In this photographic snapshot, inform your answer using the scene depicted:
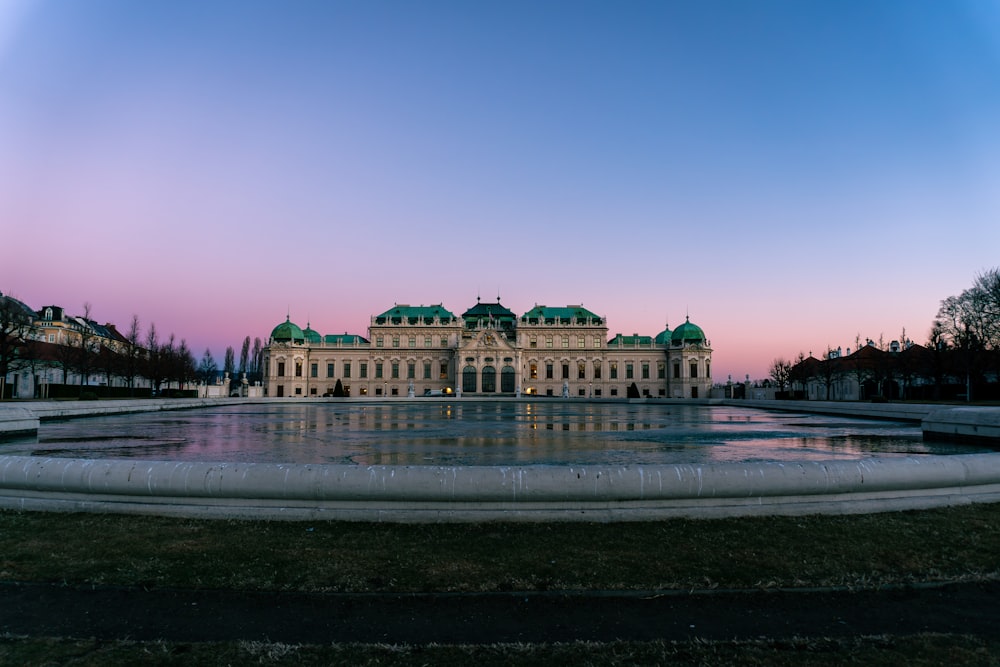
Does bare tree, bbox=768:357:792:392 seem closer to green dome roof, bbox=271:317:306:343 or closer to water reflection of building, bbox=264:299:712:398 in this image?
water reflection of building, bbox=264:299:712:398

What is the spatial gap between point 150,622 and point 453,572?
90.7 inches

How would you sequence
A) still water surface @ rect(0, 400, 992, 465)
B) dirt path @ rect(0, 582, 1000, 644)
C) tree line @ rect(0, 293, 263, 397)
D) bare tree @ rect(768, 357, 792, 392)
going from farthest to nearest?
1. bare tree @ rect(768, 357, 792, 392)
2. tree line @ rect(0, 293, 263, 397)
3. still water surface @ rect(0, 400, 992, 465)
4. dirt path @ rect(0, 582, 1000, 644)

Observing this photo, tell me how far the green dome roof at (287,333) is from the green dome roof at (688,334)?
7042 cm

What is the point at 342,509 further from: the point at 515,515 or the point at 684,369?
the point at 684,369

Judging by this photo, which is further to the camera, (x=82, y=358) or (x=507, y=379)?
(x=507, y=379)

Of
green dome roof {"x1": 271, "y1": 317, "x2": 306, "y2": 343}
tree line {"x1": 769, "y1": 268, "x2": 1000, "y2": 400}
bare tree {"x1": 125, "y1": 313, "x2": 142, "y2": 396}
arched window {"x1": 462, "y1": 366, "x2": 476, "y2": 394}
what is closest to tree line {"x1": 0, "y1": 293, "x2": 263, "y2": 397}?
bare tree {"x1": 125, "y1": 313, "x2": 142, "y2": 396}

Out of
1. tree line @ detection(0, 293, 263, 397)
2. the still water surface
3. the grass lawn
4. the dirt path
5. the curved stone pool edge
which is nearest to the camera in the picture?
the grass lawn

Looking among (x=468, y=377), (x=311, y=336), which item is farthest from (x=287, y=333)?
(x=468, y=377)

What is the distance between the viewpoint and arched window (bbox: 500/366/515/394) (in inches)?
4424

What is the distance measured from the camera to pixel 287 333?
114688 millimetres

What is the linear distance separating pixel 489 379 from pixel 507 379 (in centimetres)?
333

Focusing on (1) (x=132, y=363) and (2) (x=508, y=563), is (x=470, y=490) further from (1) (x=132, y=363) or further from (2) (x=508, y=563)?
(1) (x=132, y=363)

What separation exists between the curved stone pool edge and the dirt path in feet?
7.05

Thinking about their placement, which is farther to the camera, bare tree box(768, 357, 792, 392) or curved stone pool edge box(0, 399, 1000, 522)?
bare tree box(768, 357, 792, 392)
